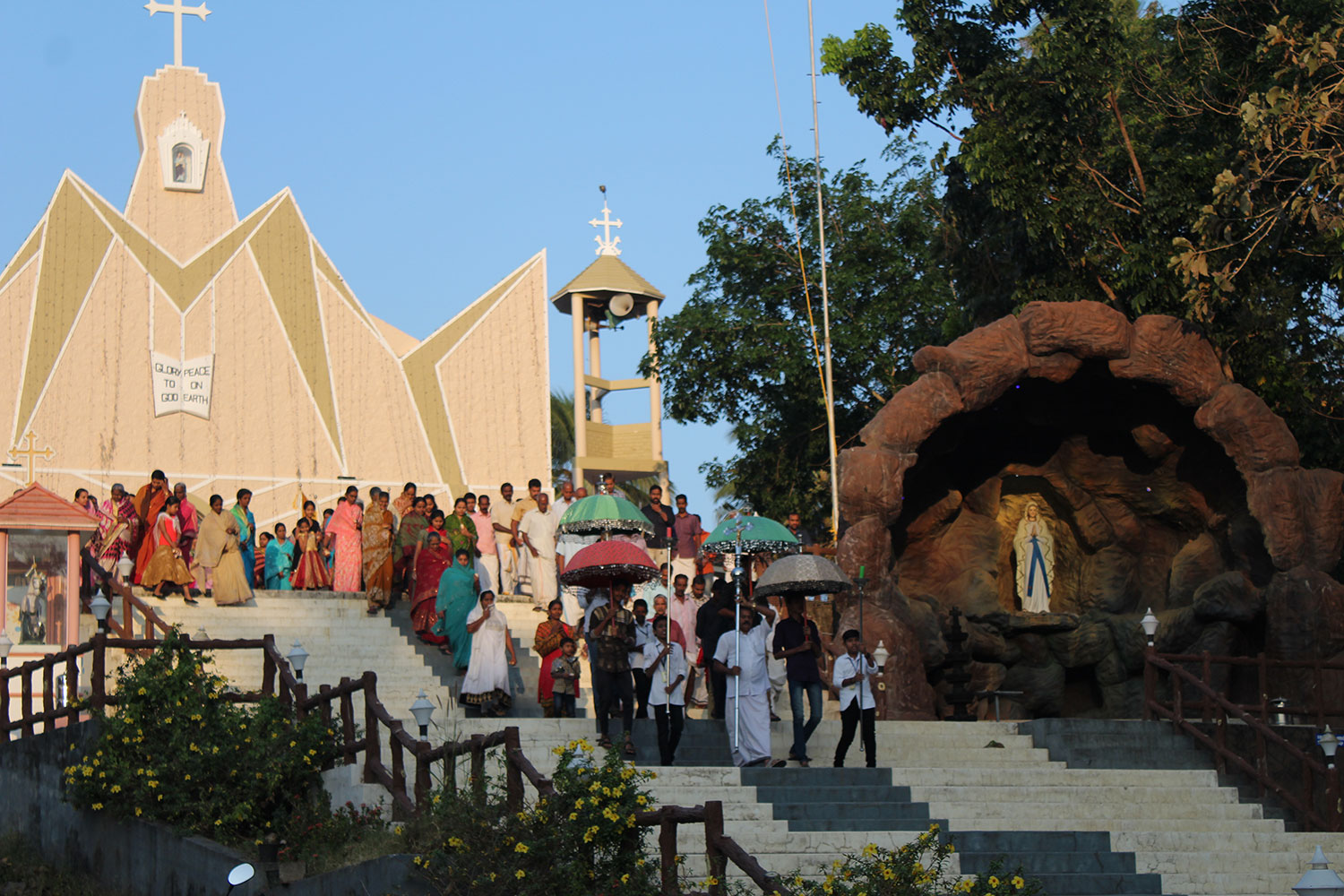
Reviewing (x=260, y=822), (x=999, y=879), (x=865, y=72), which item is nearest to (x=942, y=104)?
(x=865, y=72)

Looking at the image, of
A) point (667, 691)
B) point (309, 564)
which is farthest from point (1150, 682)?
point (309, 564)

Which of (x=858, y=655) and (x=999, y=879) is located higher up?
(x=858, y=655)

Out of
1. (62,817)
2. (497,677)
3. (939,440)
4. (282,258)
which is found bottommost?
(62,817)

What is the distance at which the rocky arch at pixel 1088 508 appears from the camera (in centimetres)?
1838

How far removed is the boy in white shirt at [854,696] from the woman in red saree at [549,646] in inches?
109

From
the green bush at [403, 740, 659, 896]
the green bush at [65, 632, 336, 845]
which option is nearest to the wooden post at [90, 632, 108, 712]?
the green bush at [65, 632, 336, 845]

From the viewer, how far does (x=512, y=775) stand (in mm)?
9820

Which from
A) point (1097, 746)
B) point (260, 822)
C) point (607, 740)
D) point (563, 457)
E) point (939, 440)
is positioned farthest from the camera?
point (563, 457)

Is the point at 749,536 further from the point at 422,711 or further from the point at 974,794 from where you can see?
the point at 422,711

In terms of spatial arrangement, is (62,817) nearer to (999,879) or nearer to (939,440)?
(999,879)

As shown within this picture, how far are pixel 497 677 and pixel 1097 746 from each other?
5.26 meters

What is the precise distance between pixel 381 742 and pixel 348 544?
7132mm

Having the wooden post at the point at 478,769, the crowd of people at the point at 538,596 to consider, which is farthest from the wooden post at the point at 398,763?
the crowd of people at the point at 538,596

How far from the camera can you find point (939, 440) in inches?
797
